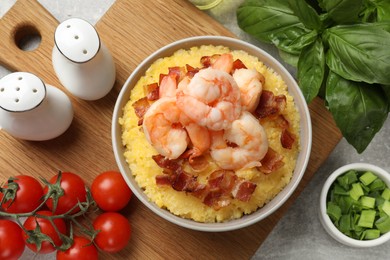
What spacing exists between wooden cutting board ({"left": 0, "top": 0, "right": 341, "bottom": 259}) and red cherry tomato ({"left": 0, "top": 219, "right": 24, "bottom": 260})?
211 millimetres

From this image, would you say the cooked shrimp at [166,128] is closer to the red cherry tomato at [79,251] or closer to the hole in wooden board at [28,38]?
the red cherry tomato at [79,251]

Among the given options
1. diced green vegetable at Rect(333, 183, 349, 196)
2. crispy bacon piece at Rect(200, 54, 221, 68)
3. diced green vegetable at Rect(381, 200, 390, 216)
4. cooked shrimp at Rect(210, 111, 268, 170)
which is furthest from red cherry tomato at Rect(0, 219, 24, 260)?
diced green vegetable at Rect(381, 200, 390, 216)

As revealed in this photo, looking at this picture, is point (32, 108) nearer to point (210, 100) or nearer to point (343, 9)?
point (210, 100)

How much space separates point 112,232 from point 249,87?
827mm

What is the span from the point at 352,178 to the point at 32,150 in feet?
4.78

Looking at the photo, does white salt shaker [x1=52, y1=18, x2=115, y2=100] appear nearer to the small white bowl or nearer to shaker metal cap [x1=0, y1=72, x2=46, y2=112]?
shaker metal cap [x1=0, y1=72, x2=46, y2=112]

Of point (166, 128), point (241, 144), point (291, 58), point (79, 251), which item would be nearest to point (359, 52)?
point (291, 58)

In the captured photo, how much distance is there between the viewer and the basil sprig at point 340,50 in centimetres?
209

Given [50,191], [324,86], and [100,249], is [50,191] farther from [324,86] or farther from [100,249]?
[324,86]

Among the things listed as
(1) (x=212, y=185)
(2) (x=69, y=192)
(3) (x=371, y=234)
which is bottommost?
(3) (x=371, y=234)

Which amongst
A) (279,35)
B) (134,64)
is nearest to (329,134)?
(279,35)

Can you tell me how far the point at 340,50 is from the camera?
2.17 meters

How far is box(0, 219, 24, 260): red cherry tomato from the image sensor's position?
2.31 m

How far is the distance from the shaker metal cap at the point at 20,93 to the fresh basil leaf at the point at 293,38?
980 mm
